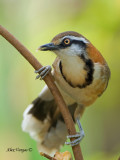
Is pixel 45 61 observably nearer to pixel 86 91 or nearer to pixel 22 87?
pixel 22 87

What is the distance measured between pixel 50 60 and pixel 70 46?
5.62 feet

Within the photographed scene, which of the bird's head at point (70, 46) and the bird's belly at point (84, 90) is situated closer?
the bird's head at point (70, 46)

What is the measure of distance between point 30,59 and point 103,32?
2.20m

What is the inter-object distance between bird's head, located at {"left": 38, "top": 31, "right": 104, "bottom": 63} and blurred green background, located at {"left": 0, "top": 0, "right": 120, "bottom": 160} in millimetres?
1108

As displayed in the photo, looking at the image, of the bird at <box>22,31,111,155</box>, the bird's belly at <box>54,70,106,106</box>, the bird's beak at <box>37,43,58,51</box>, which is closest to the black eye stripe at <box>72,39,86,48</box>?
the bird at <box>22,31,111,155</box>

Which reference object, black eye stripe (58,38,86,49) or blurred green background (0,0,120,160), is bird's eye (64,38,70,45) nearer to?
black eye stripe (58,38,86,49)

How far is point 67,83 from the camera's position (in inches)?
117

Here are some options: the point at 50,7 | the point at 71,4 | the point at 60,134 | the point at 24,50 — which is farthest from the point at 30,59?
the point at 50,7

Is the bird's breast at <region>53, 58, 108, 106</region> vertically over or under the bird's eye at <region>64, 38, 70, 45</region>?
under

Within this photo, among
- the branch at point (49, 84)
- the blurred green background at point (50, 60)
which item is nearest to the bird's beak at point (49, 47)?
the branch at point (49, 84)

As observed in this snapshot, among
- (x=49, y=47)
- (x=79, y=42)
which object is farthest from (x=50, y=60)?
(x=49, y=47)

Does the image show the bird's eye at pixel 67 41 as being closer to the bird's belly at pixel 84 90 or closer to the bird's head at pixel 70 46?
the bird's head at pixel 70 46

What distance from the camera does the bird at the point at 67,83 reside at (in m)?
2.70

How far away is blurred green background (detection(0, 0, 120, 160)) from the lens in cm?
386
